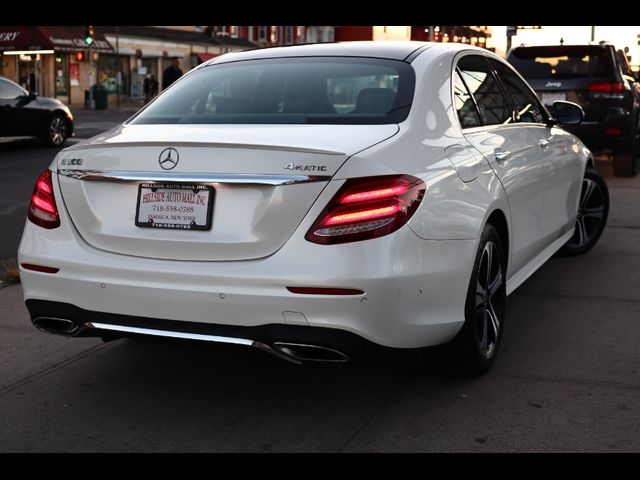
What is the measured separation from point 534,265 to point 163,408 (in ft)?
8.00

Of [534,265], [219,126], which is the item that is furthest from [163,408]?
[534,265]

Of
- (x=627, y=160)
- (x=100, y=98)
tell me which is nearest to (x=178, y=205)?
(x=627, y=160)

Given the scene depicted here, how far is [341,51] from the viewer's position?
4.79 meters

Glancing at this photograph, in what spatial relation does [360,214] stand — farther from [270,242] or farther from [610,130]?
[610,130]

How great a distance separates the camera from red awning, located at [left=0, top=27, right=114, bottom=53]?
4197cm

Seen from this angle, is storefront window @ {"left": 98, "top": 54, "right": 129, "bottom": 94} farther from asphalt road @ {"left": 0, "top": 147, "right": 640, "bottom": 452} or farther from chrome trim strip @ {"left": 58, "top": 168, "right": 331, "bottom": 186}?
chrome trim strip @ {"left": 58, "top": 168, "right": 331, "bottom": 186}

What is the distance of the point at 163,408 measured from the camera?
13.4 ft

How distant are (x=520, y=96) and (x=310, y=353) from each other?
2.71 meters

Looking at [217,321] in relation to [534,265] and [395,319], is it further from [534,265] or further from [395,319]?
[534,265]

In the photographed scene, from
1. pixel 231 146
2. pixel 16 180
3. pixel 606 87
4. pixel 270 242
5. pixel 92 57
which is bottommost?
pixel 16 180

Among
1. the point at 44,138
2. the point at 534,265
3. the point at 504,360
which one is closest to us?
the point at 504,360

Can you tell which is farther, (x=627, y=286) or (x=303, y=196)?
(x=627, y=286)

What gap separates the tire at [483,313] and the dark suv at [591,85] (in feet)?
26.1

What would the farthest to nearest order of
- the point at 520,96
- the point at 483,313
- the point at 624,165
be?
the point at 624,165 < the point at 520,96 < the point at 483,313
